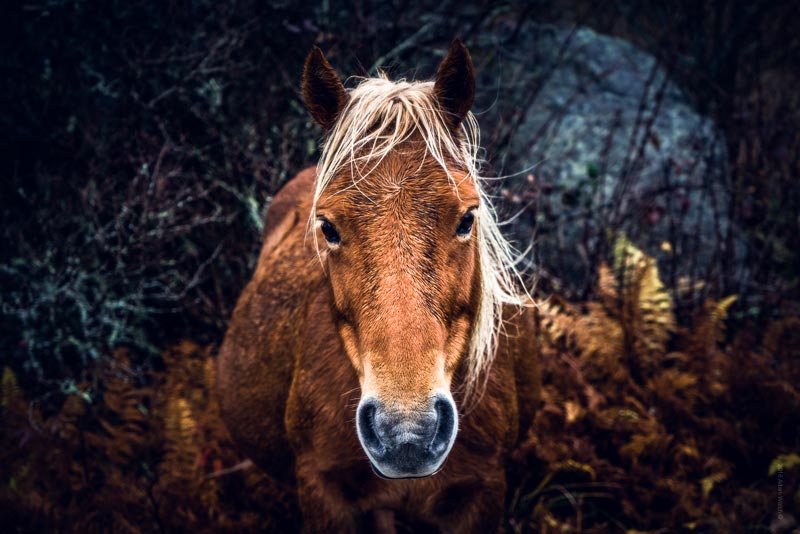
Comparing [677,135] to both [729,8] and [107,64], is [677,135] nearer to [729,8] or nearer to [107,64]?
[729,8]

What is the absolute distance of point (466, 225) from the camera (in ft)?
6.12

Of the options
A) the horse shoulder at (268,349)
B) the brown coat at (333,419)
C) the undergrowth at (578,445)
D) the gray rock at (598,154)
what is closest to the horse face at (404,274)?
the brown coat at (333,419)

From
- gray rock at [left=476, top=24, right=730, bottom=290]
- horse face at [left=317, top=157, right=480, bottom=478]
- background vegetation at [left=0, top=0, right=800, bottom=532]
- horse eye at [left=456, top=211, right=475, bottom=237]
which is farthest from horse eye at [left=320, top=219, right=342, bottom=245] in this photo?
gray rock at [left=476, top=24, right=730, bottom=290]

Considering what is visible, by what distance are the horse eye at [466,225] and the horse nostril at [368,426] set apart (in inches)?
25.3

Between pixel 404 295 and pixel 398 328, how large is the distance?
0.10 metres

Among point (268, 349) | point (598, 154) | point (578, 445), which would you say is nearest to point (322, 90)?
point (268, 349)

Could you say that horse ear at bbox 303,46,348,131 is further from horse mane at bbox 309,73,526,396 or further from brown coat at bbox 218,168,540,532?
brown coat at bbox 218,168,540,532

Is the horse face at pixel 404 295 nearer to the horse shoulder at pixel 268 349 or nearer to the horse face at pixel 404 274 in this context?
the horse face at pixel 404 274

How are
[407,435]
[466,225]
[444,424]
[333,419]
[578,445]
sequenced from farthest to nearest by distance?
1. [578,445]
2. [333,419]
3. [466,225]
4. [444,424]
5. [407,435]

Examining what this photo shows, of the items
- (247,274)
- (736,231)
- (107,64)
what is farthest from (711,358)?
(107,64)

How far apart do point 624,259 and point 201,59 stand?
3891 millimetres

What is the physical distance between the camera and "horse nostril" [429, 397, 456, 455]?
151 centimetres

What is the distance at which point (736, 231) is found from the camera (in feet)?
16.7

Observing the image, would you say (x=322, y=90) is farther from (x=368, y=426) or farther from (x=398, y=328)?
(x=368, y=426)
